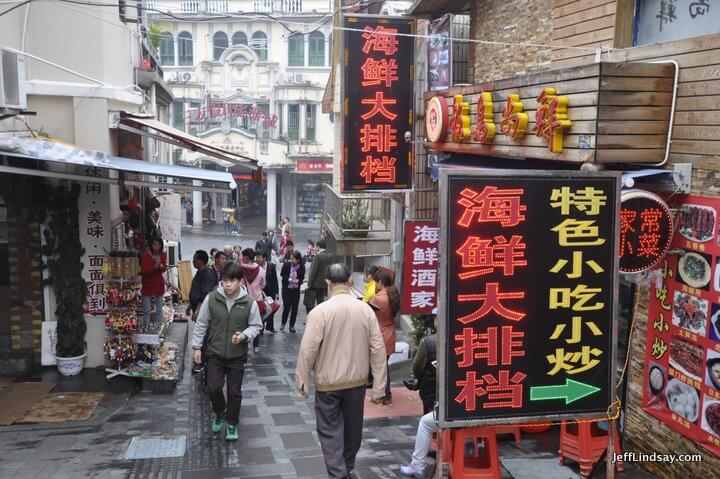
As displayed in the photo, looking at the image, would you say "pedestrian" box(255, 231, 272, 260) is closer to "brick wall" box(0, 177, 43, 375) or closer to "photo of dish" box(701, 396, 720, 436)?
"brick wall" box(0, 177, 43, 375)

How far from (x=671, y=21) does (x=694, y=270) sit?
8.49 ft

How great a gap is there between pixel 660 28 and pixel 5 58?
25.1ft

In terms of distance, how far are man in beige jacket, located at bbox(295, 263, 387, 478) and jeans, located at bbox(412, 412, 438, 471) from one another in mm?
841

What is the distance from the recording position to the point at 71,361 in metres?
10.2

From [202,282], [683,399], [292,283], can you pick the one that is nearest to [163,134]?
[202,282]

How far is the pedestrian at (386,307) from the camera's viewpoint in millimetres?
9344

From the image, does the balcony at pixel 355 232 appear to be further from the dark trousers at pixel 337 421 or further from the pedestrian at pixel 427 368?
the dark trousers at pixel 337 421

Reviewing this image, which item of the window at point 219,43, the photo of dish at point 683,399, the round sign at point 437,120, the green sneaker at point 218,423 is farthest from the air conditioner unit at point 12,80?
the window at point 219,43

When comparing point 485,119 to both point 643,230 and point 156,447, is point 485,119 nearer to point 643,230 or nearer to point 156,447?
point 643,230

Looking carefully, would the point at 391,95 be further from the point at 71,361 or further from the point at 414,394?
the point at 71,361

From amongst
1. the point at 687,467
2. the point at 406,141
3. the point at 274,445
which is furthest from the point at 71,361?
the point at 687,467

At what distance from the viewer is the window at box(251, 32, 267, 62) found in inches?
1544

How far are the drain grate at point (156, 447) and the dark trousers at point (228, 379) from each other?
1.93 feet

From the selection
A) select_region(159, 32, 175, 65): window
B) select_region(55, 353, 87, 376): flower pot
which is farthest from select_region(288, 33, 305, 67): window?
select_region(55, 353, 87, 376): flower pot
